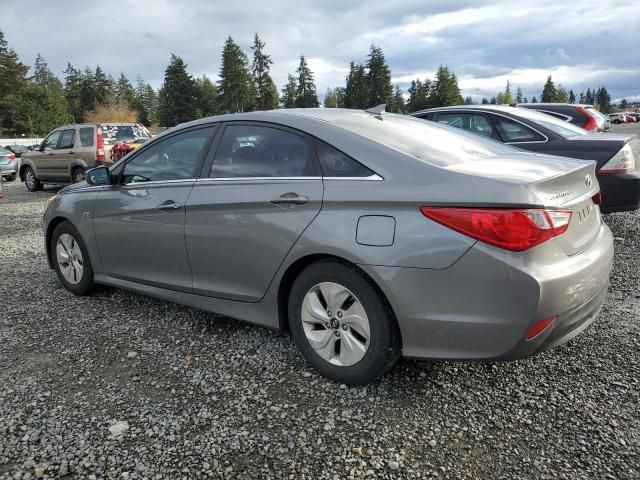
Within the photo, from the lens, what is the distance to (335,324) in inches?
113

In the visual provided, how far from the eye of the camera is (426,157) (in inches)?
109

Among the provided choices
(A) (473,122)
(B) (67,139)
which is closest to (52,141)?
(B) (67,139)

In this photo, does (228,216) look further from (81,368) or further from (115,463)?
(115,463)

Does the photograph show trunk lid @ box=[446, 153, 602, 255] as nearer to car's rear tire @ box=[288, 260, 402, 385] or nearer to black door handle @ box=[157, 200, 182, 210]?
car's rear tire @ box=[288, 260, 402, 385]

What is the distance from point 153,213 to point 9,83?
8487 centimetres

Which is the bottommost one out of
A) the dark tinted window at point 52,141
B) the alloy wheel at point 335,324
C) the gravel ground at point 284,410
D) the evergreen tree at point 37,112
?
the gravel ground at point 284,410

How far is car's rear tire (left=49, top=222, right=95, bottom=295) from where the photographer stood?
452cm

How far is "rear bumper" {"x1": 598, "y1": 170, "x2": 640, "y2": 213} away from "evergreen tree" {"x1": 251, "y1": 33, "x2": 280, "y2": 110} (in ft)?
300

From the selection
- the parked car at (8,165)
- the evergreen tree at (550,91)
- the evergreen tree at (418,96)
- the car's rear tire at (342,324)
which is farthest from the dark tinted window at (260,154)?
the evergreen tree at (550,91)

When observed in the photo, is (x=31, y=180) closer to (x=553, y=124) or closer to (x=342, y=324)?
(x=553, y=124)

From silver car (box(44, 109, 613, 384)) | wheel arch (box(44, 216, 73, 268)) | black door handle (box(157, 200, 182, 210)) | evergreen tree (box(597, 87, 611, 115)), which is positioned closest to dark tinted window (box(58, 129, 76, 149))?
wheel arch (box(44, 216, 73, 268))

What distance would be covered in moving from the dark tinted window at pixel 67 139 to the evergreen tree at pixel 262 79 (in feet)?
270

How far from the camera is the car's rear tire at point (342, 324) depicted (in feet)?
8.78

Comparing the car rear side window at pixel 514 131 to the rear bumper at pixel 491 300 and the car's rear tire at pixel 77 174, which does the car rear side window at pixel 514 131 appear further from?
the car's rear tire at pixel 77 174
